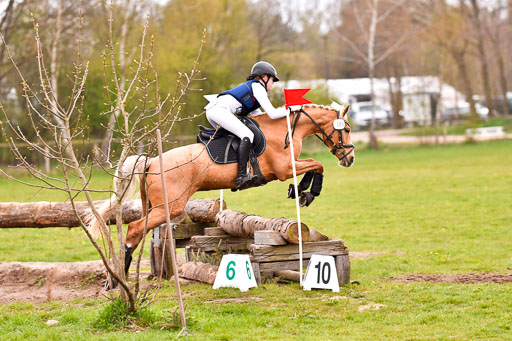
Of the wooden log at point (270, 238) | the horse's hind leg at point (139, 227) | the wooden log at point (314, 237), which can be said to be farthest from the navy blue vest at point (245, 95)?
the wooden log at point (314, 237)

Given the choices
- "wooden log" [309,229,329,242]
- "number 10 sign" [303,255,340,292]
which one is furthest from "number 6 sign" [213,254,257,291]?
"wooden log" [309,229,329,242]

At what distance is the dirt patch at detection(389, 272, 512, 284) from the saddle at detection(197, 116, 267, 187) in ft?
6.99

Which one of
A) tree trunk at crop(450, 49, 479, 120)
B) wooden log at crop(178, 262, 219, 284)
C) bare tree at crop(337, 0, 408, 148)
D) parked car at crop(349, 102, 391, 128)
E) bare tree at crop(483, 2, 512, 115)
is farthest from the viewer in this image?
parked car at crop(349, 102, 391, 128)

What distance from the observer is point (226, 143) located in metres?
7.58

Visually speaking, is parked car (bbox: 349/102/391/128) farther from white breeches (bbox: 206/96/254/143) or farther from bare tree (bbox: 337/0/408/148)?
white breeches (bbox: 206/96/254/143)

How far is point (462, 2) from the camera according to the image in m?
44.9

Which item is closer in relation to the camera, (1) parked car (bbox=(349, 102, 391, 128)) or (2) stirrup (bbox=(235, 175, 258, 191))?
(2) stirrup (bbox=(235, 175, 258, 191))

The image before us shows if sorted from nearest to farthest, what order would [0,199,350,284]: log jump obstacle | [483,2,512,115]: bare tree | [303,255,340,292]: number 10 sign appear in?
[303,255,340,292]: number 10 sign < [0,199,350,284]: log jump obstacle < [483,2,512,115]: bare tree

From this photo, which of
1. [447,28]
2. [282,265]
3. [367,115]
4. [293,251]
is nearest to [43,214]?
[282,265]

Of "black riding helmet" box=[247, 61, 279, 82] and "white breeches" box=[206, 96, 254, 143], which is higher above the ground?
"black riding helmet" box=[247, 61, 279, 82]

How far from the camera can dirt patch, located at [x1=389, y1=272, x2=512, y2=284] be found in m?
7.74

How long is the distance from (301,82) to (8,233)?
24786mm

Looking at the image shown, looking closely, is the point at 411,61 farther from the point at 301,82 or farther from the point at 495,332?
the point at 495,332

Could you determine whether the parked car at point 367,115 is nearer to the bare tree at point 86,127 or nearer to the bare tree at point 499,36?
the bare tree at point 499,36
